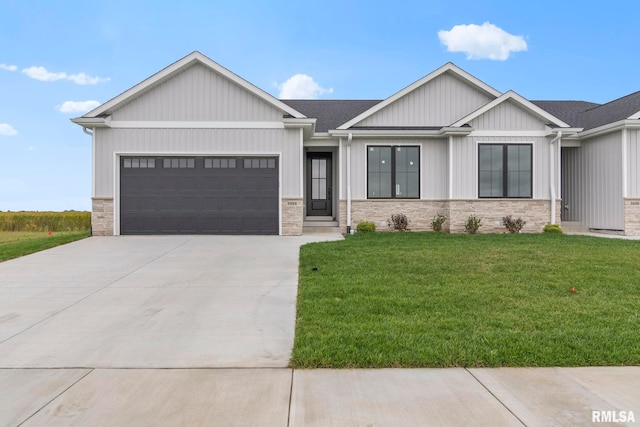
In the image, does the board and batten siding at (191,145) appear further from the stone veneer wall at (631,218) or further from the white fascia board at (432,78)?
Result: the stone veneer wall at (631,218)

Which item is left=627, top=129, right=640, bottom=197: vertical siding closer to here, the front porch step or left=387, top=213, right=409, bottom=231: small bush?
left=387, top=213, right=409, bottom=231: small bush

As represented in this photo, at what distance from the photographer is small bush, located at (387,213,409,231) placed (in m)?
15.1

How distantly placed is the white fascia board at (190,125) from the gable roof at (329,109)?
266cm

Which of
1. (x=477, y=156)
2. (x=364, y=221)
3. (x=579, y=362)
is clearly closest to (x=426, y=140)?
(x=477, y=156)

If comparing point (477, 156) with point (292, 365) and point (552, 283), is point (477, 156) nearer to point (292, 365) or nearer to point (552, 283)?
point (552, 283)

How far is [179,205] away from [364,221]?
6.17 m

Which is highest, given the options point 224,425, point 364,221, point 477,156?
point 477,156

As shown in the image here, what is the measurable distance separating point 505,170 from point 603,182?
12.0 feet

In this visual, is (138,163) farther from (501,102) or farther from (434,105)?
(501,102)

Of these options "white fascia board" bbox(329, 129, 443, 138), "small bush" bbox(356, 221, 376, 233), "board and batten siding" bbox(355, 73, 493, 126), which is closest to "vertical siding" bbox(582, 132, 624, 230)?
"board and batten siding" bbox(355, 73, 493, 126)

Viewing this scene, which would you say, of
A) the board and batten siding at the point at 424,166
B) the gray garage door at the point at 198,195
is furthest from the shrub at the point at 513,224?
the gray garage door at the point at 198,195

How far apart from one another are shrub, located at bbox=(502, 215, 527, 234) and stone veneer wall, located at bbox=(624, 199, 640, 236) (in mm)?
3243

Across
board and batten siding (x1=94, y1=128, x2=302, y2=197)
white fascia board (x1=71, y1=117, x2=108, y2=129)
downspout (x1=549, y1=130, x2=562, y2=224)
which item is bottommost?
downspout (x1=549, y1=130, x2=562, y2=224)

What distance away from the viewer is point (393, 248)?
10617 mm
